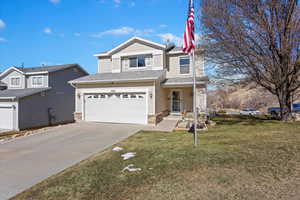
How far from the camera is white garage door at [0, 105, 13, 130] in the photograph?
15.4m

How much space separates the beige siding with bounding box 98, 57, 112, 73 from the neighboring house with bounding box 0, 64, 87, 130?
5539mm

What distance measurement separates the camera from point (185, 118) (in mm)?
12336

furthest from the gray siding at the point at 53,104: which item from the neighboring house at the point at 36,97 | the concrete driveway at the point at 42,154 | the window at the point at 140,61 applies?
the window at the point at 140,61

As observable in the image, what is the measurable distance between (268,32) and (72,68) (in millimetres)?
20253

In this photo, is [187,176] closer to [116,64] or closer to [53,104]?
[116,64]

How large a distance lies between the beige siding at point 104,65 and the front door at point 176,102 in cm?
700

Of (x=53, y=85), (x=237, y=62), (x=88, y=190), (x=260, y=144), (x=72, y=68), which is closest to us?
(x=88, y=190)

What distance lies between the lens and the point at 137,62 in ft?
50.4

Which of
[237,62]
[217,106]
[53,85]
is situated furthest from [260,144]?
[217,106]

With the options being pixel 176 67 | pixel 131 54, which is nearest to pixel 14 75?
pixel 131 54

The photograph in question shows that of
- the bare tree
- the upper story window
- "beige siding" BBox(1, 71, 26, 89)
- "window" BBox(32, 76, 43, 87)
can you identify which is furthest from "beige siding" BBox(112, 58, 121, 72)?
"beige siding" BBox(1, 71, 26, 89)

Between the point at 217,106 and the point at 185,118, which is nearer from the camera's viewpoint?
the point at 185,118

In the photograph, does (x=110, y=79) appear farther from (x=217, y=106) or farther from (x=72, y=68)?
(x=217, y=106)

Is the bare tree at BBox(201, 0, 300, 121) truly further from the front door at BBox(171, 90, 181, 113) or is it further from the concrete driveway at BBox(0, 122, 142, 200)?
the concrete driveway at BBox(0, 122, 142, 200)
